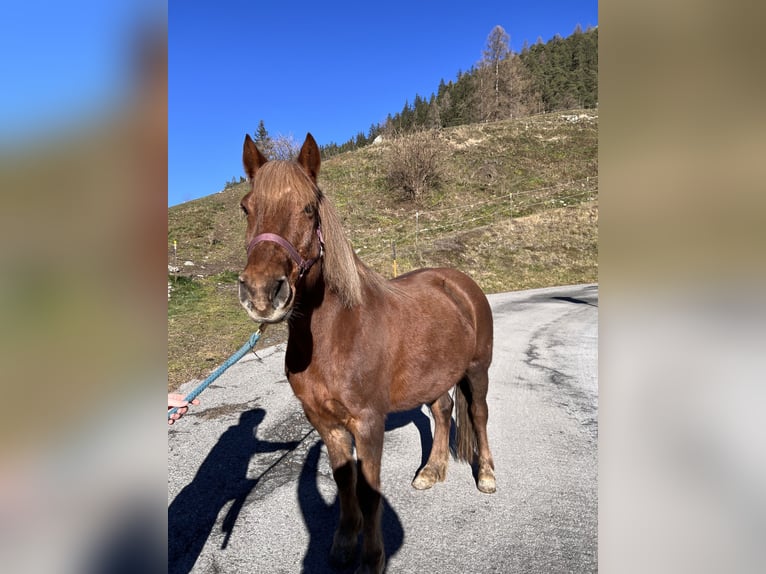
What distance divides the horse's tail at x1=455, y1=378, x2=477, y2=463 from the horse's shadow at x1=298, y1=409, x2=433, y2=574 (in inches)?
14.9

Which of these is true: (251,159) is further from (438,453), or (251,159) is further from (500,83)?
(500,83)

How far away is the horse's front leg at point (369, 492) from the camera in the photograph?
2408 millimetres

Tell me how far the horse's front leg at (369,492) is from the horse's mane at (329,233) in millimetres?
762

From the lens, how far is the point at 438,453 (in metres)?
3.53

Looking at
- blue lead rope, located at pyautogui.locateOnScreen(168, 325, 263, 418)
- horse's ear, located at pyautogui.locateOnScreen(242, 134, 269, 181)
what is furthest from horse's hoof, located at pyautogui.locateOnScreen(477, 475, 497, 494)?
horse's ear, located at pyautogui.locateOnScreen(242, 134, 269, 181)

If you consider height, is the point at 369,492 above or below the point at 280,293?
below

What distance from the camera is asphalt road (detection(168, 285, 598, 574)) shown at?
8.45ft
